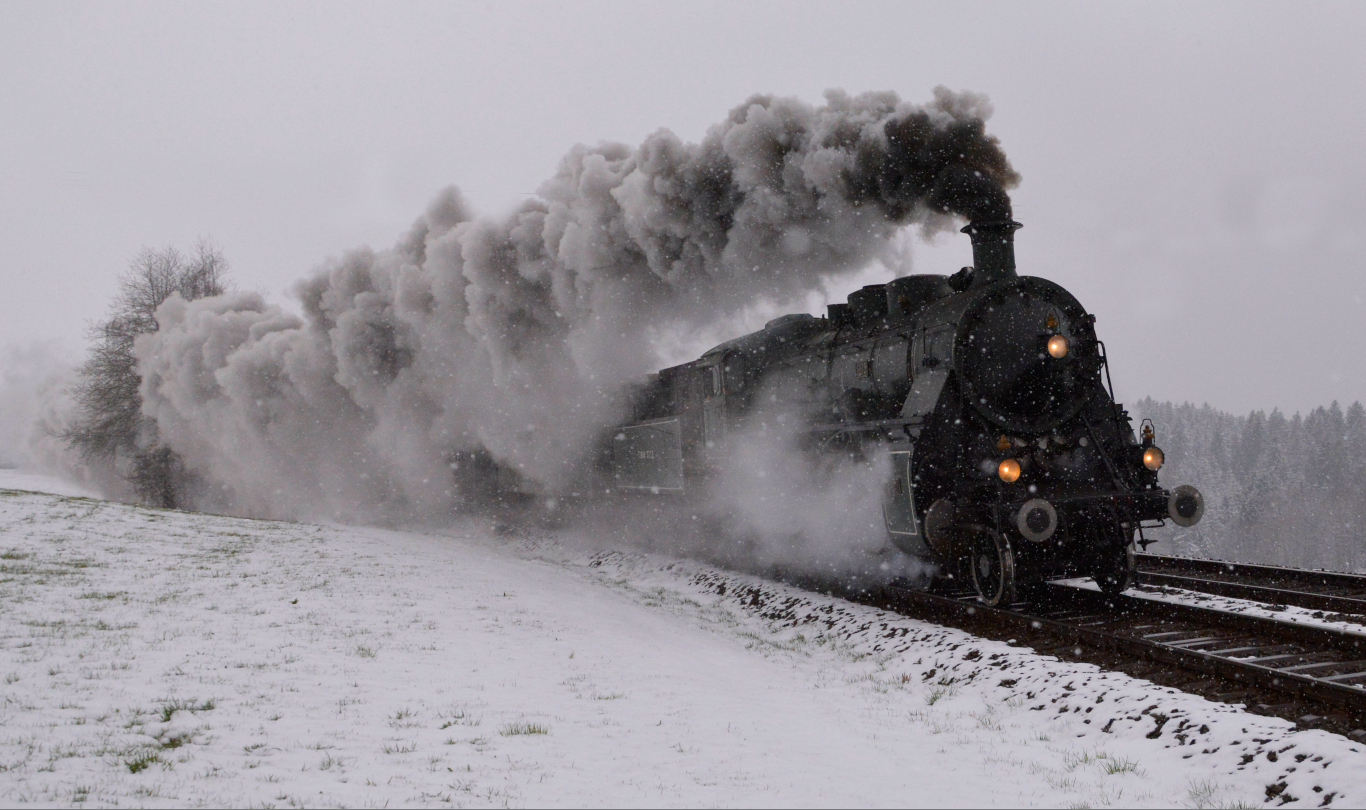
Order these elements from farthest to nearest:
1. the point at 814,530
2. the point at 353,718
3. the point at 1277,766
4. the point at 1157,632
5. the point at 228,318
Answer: the point at 228,318 → the point at 814,530 → the point at 1157,632 → the point at 353,718 → the point at 1277,766

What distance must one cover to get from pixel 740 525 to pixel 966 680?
25.0 ft

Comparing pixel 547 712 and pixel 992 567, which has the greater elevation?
pixel 992 567

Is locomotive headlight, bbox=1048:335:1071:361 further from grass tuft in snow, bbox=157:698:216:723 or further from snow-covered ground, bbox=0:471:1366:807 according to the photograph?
grass tuft in snow, bbox=157:698:216:723

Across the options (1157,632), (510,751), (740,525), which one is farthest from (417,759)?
(740,525)

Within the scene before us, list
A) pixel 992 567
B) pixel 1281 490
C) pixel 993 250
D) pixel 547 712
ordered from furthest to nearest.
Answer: pixel 1281 490, pixel 993 250, pixel 992 567, pixel 547 712

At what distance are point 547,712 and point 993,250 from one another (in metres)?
6.86

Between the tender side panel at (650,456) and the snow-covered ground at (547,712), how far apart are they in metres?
6.27

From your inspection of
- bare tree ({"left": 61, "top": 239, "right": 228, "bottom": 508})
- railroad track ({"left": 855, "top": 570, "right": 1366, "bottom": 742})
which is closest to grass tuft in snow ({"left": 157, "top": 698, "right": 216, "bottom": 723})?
railroad track ({"left": 855, "top": 570, "right": 1366, "bottom": 742})

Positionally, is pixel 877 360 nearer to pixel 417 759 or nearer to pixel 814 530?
→ pixel 814 530

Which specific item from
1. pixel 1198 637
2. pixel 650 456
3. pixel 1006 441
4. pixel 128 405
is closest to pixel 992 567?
pixel 1006 441

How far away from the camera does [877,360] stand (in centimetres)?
1062

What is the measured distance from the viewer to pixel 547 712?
537 cm

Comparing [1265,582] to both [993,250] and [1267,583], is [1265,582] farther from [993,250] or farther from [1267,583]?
[993,250]

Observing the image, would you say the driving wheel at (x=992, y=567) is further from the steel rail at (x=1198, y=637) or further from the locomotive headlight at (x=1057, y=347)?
the locomotive headlight at (x=1057, y=347)
